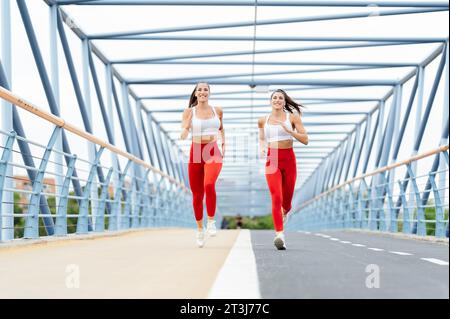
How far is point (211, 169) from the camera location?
28.4 ft

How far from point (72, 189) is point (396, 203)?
24.8ft

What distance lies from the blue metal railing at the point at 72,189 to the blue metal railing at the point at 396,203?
4911 mm

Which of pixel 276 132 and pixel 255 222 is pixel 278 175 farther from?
pixel 255 222

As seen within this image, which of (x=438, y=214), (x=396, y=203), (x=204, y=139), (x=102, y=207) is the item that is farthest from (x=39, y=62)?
(x=438, y=214)

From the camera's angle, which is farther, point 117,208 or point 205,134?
point 117,208

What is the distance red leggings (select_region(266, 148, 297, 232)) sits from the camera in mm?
8383

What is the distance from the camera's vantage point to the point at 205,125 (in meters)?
8.56

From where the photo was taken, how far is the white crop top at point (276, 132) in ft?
27.6

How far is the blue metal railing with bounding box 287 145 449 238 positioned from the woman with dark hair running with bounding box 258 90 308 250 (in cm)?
295

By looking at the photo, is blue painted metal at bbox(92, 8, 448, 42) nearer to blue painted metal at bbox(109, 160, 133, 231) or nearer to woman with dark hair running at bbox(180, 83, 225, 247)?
blue painted metal at bbox(109, 160, 133, 231)

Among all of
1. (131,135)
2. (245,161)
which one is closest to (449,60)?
(131,135)
